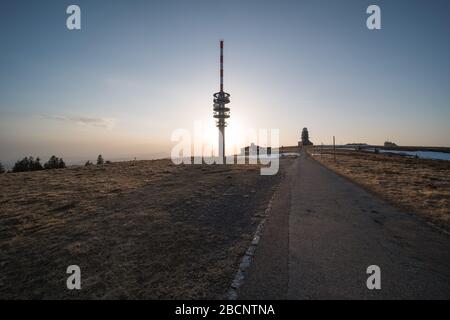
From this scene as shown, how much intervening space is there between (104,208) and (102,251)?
6.48 meters

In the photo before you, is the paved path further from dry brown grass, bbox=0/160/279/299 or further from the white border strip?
dry brown grass, bbox=0/160/279/299

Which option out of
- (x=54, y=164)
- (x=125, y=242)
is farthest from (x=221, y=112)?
(x=125, y=242)

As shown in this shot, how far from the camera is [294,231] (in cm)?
936

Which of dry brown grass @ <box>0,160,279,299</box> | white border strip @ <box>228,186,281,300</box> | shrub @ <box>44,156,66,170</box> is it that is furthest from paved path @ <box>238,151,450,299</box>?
shrub @ <box>44,156,66,170</box>

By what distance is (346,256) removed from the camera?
719 cm

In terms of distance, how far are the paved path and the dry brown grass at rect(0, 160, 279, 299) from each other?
37.5 inches

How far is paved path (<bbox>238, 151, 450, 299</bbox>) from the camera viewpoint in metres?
5.39

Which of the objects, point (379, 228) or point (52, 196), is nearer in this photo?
point (379, 228)

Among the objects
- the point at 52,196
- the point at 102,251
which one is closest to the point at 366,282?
the point at 102,251

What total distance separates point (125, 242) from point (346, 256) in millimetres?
7167

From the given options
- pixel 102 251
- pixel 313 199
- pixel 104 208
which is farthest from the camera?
pixel 313 199

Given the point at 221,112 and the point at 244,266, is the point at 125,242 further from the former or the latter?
the point at 221,112
